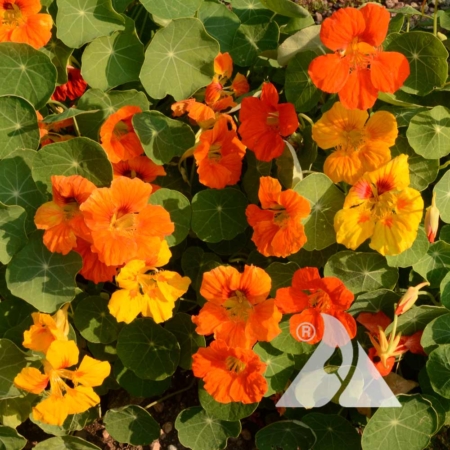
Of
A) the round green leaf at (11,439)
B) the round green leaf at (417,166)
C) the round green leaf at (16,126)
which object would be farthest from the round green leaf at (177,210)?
the round green leaf at (11,439)

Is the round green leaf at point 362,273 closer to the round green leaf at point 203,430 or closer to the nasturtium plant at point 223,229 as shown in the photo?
the nasturtium plant at point 223,229

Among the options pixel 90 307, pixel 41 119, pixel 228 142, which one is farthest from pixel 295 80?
pixel 90 307

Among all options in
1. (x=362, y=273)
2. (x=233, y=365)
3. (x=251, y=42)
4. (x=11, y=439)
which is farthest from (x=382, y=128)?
A: (x=11, y=439)

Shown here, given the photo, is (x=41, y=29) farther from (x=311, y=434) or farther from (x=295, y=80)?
(x=311, y=434)

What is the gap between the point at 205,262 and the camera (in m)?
2.01

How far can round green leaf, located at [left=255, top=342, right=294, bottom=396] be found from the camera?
Result: 6.29 feet

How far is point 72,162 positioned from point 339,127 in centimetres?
80

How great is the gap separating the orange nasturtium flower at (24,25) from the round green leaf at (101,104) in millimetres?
222

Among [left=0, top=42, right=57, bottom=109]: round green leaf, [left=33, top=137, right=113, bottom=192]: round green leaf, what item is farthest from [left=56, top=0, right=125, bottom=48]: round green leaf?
[left=33, top=137, right=113, bottom=192]: round green leaf

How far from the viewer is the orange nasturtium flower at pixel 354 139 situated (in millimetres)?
1706

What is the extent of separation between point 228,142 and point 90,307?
68 cm

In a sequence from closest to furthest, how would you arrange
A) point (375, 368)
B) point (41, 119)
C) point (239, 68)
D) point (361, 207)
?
point (361, 207)
point (375, 368)
point (41, 119)
point (239, 68)

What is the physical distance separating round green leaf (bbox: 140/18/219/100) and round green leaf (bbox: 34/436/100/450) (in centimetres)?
114
